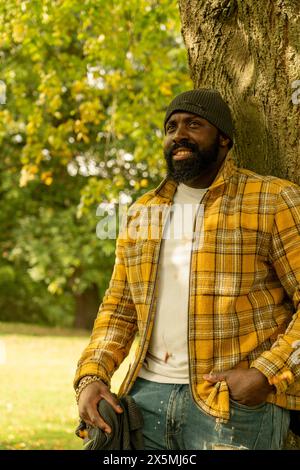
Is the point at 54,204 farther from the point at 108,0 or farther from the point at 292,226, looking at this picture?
the point at 292,226

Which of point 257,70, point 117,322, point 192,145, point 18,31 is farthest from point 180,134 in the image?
point 18,31

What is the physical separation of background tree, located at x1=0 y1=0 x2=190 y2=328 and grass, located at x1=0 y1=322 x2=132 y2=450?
1.77 metres

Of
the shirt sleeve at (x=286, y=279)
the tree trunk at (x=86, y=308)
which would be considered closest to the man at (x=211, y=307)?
the shirt sleeve at (x=286, y=279)

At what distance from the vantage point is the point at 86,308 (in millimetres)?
25391

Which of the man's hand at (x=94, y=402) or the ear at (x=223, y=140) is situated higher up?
the ear at (x=223, y=140)

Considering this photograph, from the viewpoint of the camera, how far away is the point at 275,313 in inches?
110

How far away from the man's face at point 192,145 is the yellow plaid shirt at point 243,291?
10 centimetres

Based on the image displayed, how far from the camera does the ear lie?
3.03 metres

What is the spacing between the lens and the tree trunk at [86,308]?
25.0m

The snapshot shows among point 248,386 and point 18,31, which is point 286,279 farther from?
point 18,31

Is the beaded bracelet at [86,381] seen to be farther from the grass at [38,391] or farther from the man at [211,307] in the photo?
the grass at [38,391]

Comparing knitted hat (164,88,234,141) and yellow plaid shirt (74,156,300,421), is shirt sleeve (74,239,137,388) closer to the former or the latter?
yellow plaid shirt (74,156,300,421)

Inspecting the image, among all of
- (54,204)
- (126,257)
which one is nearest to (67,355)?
(54,204)

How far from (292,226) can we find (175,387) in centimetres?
77
